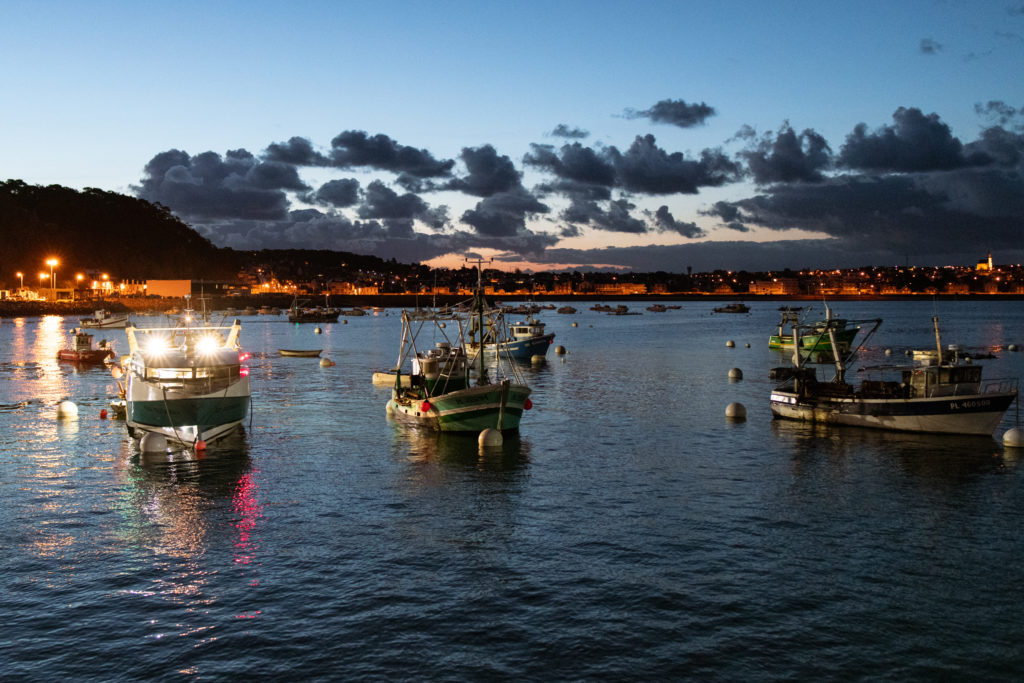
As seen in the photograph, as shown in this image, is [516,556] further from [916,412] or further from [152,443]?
[916,412]

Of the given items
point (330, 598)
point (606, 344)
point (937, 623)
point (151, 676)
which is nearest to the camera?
point (151, 676)

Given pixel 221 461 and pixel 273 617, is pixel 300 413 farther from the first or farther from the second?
pixel 273 617

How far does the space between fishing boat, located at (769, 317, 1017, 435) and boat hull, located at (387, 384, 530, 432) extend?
16.7 m

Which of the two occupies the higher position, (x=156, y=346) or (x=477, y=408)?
(x=156, y=346)

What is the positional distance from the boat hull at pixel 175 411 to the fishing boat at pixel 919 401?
102ft

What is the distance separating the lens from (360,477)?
32.6 m

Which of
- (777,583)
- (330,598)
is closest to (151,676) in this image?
(330,598)

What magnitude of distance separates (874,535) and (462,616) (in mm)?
13507

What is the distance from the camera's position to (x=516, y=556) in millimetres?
22484

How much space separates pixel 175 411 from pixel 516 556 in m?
21.6

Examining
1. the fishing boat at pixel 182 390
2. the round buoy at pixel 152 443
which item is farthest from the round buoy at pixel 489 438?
the round buoy at pixel 152 443

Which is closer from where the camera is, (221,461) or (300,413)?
(221,461)

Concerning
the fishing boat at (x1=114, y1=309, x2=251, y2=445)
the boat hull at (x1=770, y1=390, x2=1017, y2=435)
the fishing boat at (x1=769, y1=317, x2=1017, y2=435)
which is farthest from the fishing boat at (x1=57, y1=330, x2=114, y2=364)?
the boat hull at (x1=770, y1=390, x2=1017, y2=435)

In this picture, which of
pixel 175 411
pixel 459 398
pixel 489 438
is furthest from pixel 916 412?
pixel 175 411
